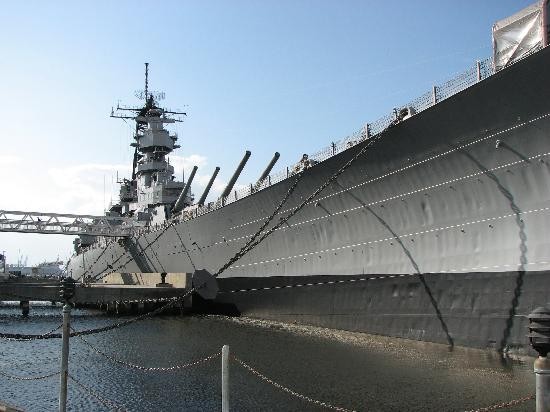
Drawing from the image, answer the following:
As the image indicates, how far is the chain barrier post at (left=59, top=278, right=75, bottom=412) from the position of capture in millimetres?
5938

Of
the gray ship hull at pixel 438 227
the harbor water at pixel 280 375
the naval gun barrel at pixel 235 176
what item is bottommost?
the harbor water at pixel 280 375

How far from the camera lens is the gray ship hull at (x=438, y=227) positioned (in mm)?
10531

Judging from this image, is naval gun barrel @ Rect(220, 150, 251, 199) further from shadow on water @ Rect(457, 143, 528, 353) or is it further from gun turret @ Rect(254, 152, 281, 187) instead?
shadow on water @ Rect(457, 143, 528, 353)

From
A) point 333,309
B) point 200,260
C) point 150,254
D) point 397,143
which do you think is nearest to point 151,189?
point 150,254

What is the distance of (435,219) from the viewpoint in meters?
12.4

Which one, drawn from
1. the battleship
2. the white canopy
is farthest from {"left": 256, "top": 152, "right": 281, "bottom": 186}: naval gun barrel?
the white canopy

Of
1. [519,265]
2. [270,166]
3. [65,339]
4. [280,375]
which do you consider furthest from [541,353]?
[270,166]

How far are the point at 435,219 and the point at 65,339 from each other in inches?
357

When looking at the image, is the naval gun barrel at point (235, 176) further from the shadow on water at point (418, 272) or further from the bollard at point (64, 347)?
the bollard at point (64, 347)

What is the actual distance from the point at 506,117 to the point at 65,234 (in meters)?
39.1

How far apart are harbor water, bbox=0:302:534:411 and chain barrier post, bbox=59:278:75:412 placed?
104cm

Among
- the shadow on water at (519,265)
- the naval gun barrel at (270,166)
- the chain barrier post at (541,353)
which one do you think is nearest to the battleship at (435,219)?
the shadow on water at (519,265)

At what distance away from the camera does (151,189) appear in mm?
37469

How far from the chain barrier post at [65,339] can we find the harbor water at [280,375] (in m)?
1.04
